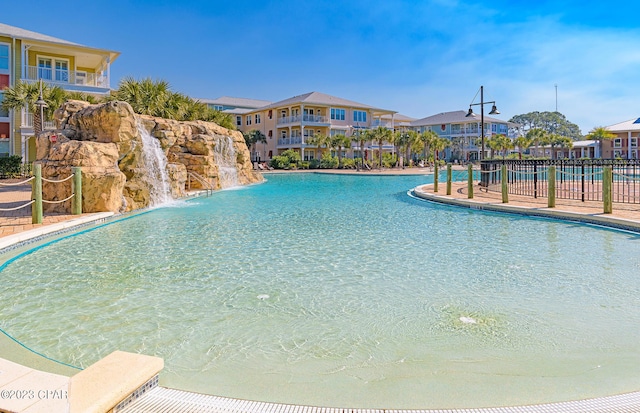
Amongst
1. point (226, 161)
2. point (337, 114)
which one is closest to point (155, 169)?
point (226, 161)

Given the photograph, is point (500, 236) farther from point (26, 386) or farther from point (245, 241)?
point (26, 386)

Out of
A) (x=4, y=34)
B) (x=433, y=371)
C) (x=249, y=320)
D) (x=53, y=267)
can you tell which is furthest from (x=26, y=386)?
(x=4, y=34)

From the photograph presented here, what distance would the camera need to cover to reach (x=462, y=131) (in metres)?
74.5

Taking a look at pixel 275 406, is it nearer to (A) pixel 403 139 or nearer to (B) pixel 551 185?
(B) pixel 551 185

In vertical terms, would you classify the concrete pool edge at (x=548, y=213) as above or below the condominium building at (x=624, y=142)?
below

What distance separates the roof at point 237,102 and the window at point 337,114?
628 inches

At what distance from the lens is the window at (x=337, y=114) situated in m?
59.8

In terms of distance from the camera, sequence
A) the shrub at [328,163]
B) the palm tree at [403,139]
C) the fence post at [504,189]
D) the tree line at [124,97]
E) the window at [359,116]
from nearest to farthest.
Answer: the fence post at [504,189], the tree line at [124,97], the shrub at [328,163], the palm tree at [403,139], the window at [359,116]

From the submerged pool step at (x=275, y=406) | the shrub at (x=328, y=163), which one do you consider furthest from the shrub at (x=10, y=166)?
the shrub at (x=328, y=163)

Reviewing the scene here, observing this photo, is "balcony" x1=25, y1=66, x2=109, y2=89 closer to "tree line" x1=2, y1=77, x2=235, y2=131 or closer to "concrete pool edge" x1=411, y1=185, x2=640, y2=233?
"tree line" x1=2, y1=77, x2=235, y2=131

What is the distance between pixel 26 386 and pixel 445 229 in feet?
32.9

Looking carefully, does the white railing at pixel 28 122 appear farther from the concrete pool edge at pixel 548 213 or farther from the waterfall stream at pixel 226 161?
the concrete pool edge at pixel 548 213

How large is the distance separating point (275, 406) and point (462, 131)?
250 ft

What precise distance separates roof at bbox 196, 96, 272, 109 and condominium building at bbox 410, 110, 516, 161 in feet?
93.1
